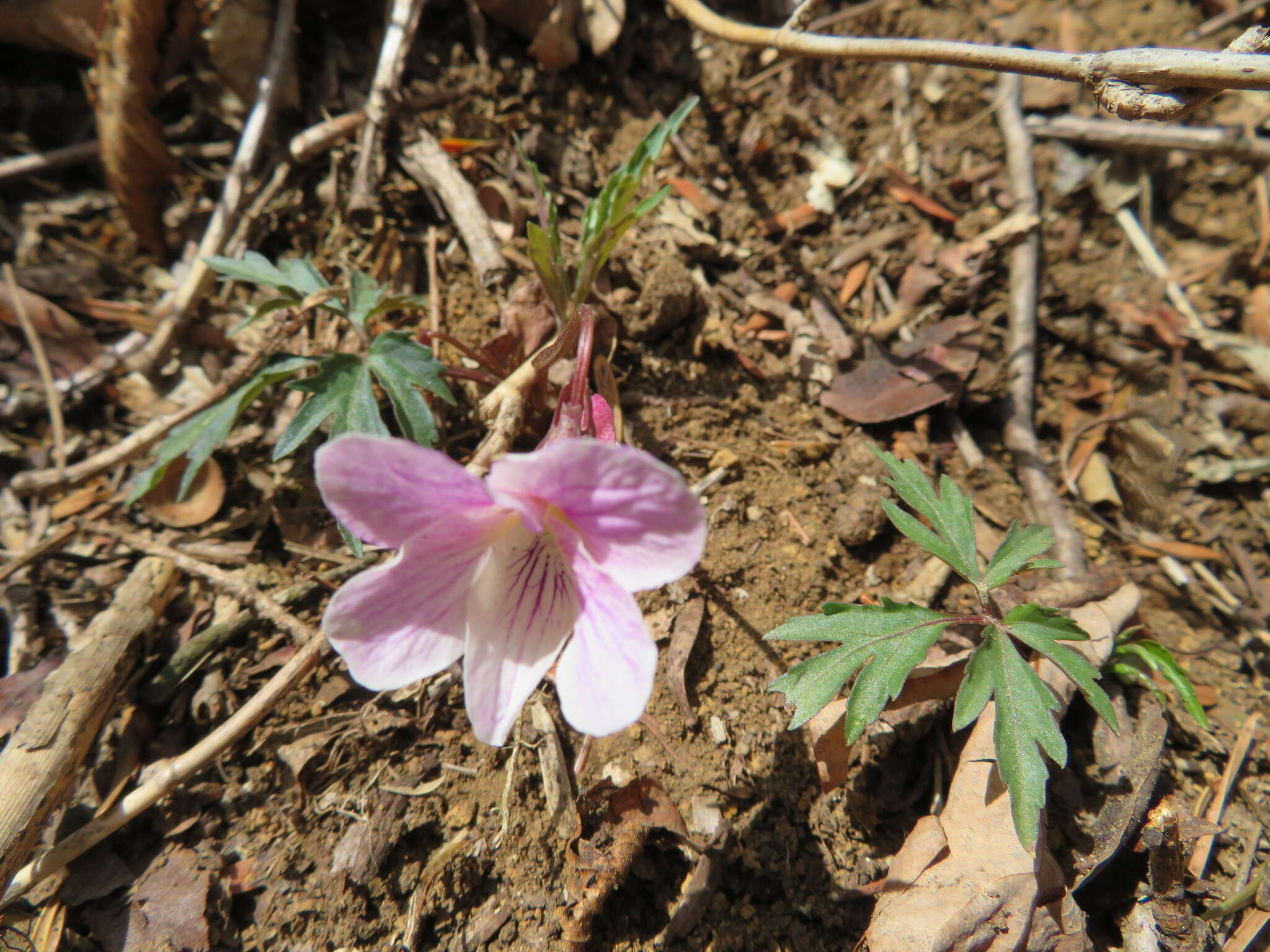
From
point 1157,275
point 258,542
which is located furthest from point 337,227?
point 1157,275

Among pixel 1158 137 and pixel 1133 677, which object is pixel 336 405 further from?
pixel 1158 137

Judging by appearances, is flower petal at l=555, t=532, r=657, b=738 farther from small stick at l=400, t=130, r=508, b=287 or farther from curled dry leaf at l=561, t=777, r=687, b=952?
small stick at l=400, t=130, r=508, b=287

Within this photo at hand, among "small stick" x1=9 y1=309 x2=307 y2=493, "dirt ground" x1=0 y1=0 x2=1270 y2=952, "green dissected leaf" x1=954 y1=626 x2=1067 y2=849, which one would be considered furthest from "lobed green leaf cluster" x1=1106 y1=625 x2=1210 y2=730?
"small stick" x1=9 y1=309 x2=307 y2=493

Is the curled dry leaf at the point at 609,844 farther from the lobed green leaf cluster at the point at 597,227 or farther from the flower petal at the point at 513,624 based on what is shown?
the lobed green leaf cluster at the point at 597,227

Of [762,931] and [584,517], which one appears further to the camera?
[762,931]

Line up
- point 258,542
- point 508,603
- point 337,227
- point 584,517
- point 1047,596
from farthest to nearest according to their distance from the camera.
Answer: point 337,227, point 258,542, point 1047,596, point 508,603, point 584,517

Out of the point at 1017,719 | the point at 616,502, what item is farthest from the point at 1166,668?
the point at 616,502

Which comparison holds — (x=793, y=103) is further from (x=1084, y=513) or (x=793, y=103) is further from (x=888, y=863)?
(x=888, y=863)

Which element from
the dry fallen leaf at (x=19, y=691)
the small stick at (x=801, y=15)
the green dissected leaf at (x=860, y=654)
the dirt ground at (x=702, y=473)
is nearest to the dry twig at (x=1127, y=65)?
the small stick at (x=801, y=15)
